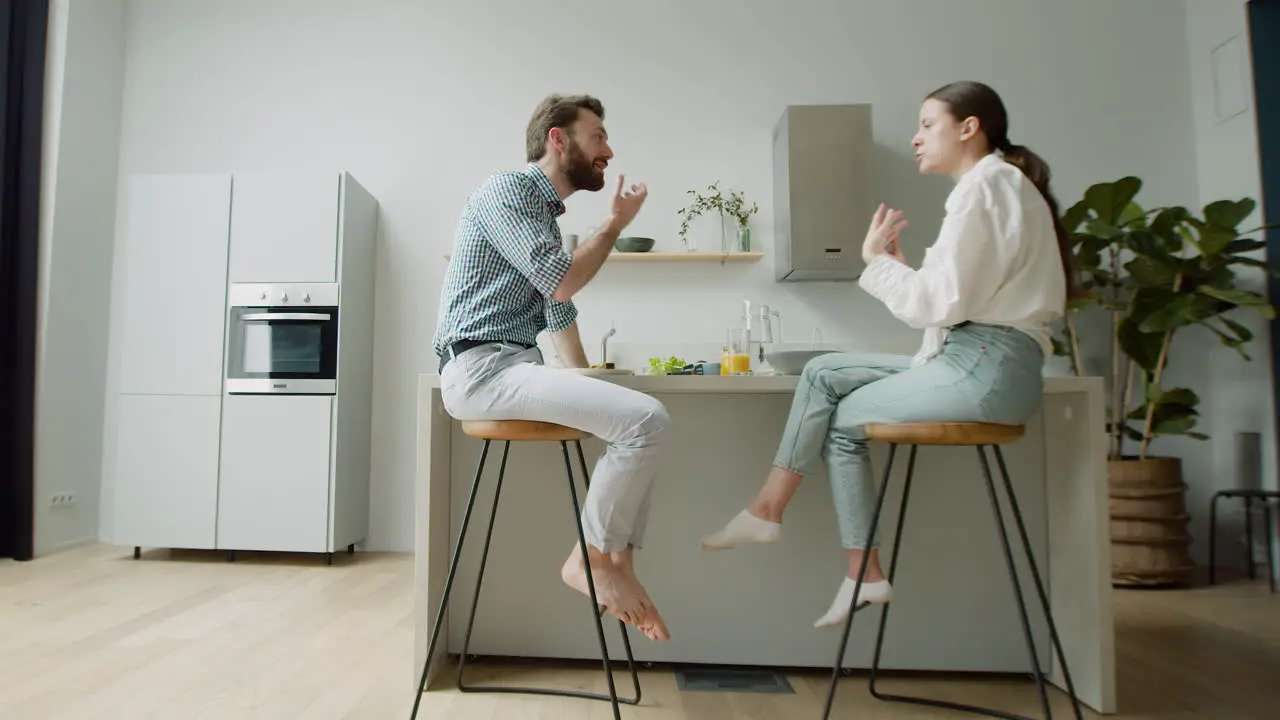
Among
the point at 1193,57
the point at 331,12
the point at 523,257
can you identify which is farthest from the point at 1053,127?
the point at 331,12

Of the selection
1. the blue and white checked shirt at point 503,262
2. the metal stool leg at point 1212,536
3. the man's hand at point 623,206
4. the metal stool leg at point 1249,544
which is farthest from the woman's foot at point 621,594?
the metal stool leg at point 1249,544

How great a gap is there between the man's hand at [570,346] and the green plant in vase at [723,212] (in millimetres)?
2074

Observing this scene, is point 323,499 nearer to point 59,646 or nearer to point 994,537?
point 59,646

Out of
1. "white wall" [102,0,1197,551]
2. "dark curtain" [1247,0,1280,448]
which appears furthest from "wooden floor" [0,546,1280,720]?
"dark curtain" [1247,0,1280,448]

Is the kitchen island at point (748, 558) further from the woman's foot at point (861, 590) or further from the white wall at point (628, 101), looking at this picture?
the white wall at point (628, 101)

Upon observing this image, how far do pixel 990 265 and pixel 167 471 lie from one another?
11.9ft

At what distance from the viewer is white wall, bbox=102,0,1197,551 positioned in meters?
4.11

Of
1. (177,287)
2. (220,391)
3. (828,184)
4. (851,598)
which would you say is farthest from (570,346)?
(177,287)

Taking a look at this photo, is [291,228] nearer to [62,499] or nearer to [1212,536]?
[62,499]

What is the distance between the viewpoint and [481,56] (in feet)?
14.0

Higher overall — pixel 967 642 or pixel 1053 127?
pixel 1053 127

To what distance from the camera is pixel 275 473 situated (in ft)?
12.0

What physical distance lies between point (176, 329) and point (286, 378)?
586 mm

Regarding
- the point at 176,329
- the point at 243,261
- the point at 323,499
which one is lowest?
the point at 323,499
